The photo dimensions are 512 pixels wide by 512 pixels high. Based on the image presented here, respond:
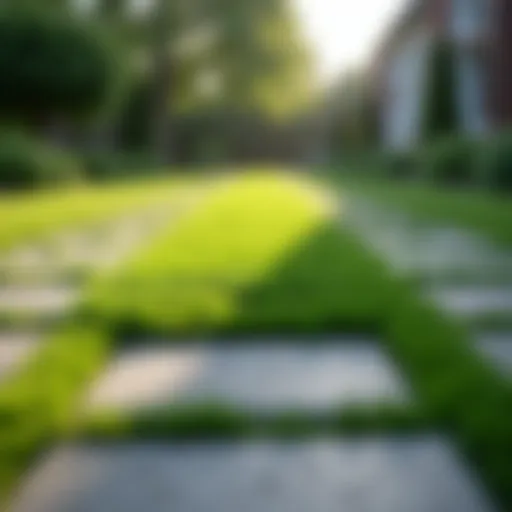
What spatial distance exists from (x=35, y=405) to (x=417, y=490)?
743mm

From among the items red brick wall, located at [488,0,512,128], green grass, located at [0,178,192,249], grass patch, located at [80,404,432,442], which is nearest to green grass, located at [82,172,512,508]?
grass patch, located at [80,404,432,442]

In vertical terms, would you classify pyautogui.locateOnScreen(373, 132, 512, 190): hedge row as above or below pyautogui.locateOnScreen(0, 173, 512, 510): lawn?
above

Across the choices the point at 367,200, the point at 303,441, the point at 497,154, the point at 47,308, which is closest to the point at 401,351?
the point at 303,441

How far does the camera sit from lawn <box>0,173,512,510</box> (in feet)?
4.35

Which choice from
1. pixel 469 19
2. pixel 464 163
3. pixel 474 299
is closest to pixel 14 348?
pixel 474 299

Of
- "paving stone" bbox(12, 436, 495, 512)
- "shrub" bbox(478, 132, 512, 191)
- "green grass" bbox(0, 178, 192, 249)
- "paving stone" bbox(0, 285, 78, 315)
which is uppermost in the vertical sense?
"shrub" bbox(478, 132, 512, 191)

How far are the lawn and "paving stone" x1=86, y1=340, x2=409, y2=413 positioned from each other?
58 mm

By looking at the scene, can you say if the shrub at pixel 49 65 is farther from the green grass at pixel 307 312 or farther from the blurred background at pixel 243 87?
the green grass at pixel 307 312

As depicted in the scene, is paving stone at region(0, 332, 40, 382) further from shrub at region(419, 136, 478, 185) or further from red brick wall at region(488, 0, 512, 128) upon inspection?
red brick wall at region(488, 0, 512, 128)

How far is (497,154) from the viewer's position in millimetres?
Result: 7555

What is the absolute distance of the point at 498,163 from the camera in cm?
764

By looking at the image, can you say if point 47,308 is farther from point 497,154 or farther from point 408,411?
point 497,154

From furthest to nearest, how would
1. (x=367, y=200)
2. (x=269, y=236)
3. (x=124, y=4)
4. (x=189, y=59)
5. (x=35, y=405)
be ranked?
(x=189, y=59) → (x=124, y=4) → (x=367, y=200) → (x=269, y=236) → (x=35, y=405)

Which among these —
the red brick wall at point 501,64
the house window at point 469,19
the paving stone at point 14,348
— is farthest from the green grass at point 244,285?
the house window at point 469,19
